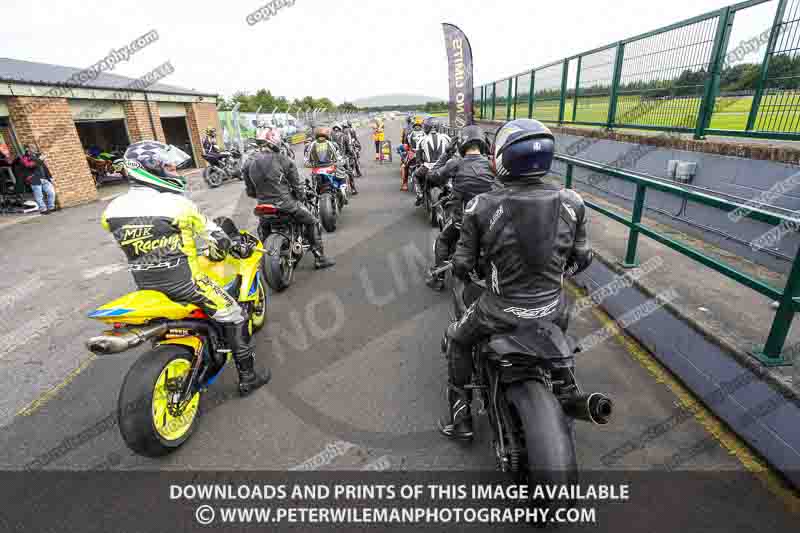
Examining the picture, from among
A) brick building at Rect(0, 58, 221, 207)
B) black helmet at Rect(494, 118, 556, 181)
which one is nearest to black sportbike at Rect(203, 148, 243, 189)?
brick building at Rect(0, 58, 221, 207)

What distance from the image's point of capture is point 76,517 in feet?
7.54

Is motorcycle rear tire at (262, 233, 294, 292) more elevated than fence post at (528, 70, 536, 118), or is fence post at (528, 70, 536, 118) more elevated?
fence post at (528, 70, 536, 118)

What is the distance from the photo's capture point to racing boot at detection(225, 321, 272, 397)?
3141 mm

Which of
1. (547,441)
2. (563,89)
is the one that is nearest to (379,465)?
(547,441)

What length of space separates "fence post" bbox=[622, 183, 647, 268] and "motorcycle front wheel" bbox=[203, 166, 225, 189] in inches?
550

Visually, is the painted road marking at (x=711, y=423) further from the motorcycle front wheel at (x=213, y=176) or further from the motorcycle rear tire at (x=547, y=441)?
the motorcycle front wheel at (x=213, y=176)

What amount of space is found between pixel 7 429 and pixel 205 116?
20282 mm

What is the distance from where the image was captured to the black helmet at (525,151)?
192cm

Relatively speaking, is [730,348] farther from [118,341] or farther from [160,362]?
[118,341]

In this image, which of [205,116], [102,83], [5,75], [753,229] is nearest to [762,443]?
[753,229]

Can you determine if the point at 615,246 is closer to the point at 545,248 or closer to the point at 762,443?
the point at 762,443

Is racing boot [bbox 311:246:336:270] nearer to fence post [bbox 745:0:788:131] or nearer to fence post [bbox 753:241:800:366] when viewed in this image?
fence post [bbox 753:241:800:366]

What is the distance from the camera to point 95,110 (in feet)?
43.6

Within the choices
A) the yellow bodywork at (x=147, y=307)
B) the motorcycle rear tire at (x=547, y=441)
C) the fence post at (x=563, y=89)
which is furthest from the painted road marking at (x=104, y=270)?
the fence post at (x=563, y=89)
